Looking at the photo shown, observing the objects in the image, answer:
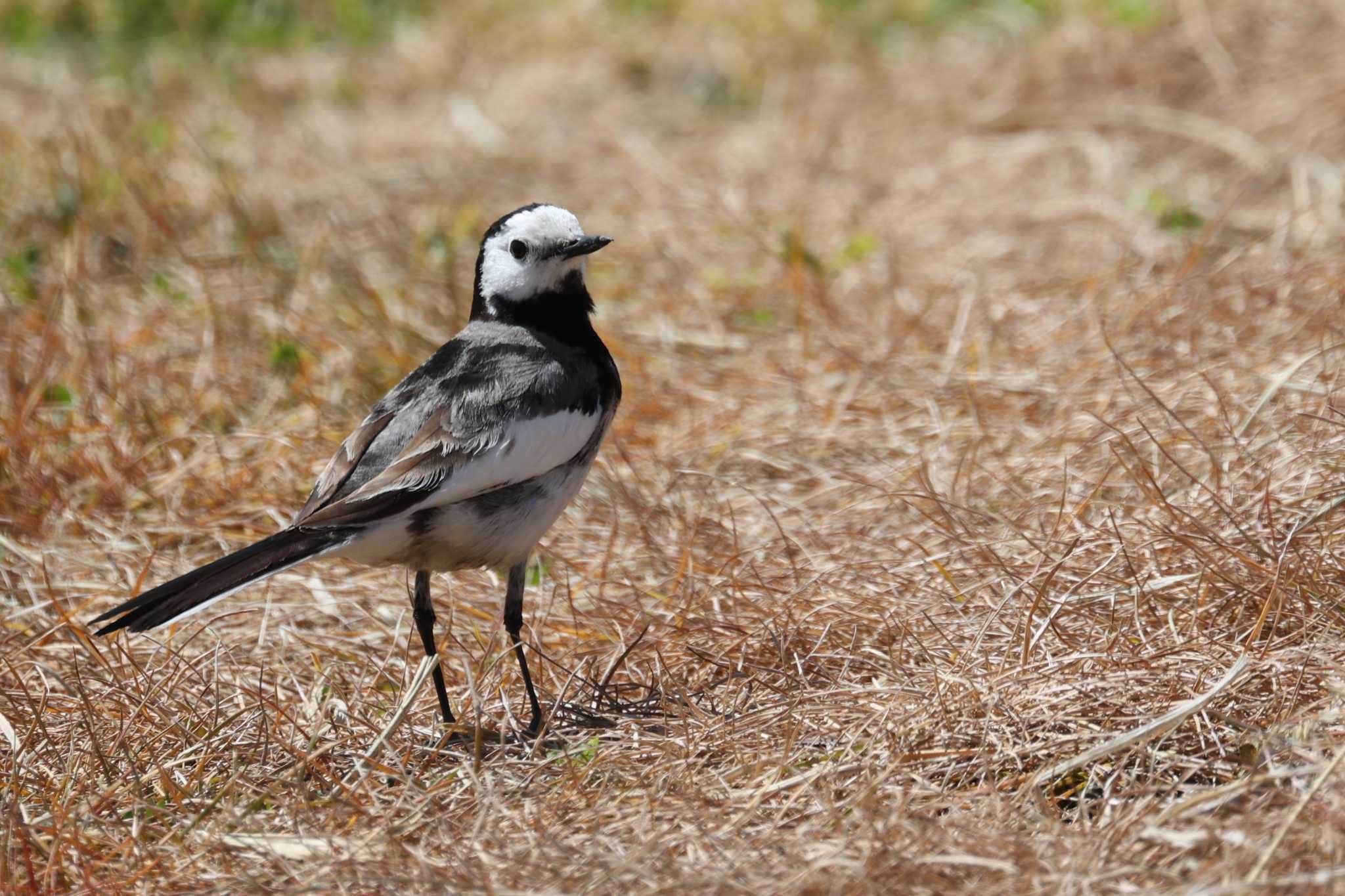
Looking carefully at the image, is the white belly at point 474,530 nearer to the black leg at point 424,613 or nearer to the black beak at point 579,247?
the black leg at point 424,613

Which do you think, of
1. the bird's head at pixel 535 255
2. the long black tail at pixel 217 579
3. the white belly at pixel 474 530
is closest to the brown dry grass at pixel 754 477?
the white belly at pixel 474 530

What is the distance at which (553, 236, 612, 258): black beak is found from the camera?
3.94m

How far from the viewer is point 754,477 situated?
500 centimetres

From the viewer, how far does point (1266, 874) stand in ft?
7.99

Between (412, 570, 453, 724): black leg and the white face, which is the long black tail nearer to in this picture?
(412, 570, 453, 724): black leg

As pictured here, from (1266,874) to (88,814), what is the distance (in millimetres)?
2331

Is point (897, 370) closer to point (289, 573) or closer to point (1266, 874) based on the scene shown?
point (289, 573)

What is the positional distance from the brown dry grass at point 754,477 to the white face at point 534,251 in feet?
2.56

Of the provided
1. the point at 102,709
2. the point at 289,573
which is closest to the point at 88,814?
the point at 102,709

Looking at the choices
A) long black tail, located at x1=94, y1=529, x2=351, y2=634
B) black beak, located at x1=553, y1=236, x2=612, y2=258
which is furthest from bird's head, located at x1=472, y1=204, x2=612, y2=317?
long black tail, located at x1=94, y1=529, x2=351, y2=634

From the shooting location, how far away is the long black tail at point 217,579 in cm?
306

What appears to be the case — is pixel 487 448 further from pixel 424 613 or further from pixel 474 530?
pixel 424 613

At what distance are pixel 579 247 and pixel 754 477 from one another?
4.39 ft

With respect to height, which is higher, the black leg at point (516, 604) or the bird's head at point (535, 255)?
the bird's head at point (535, 255)
